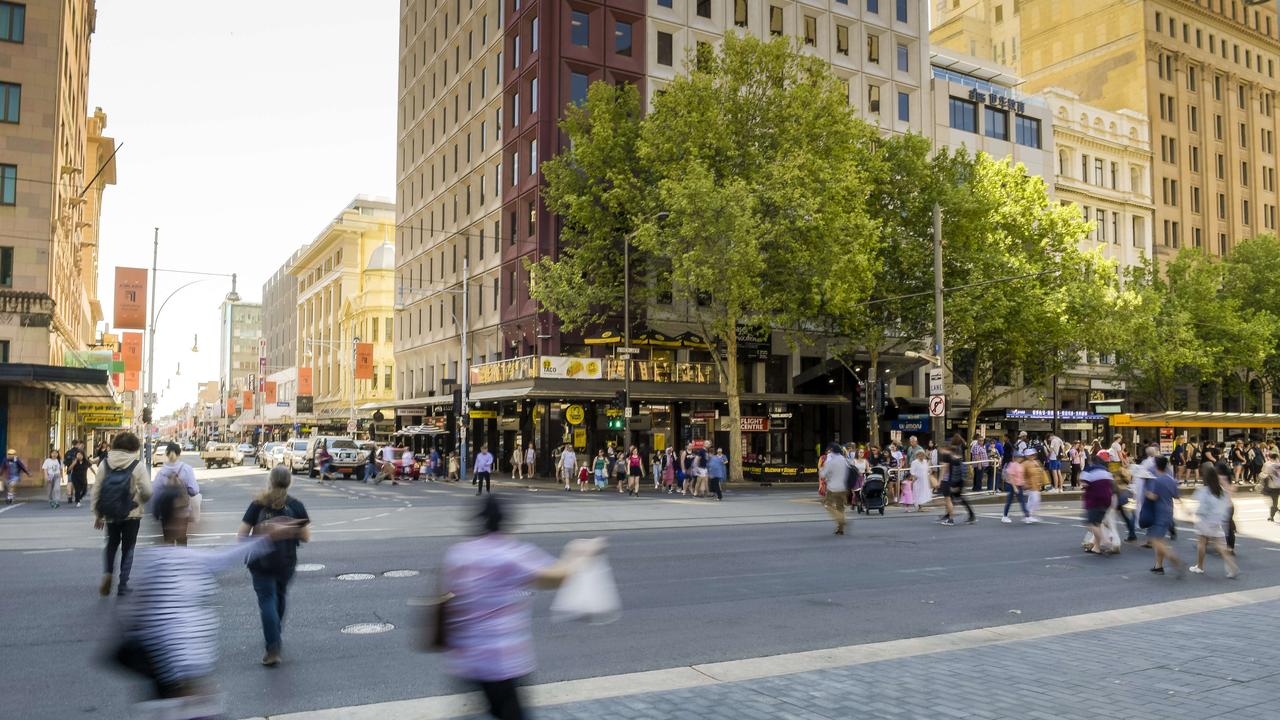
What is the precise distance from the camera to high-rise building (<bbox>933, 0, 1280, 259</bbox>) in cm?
6662

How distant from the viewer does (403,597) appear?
10883 millimetres

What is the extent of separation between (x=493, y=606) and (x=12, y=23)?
134 feet

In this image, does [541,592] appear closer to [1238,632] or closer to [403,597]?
[403,597]

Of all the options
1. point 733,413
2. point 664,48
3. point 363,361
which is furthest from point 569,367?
point 363,361

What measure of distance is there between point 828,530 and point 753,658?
11.6 m

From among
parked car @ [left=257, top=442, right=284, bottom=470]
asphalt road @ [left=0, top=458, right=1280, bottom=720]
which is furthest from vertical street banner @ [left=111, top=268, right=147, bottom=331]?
parked car @ [left=257, top=442, right=284, bottom=470]

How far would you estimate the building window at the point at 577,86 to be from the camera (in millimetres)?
42375

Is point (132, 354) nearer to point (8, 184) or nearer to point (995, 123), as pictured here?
point (8, 184)

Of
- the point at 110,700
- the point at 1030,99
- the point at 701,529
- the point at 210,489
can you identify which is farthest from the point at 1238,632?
the point at 1030,99

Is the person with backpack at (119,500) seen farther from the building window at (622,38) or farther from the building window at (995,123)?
the building window at (995,123)

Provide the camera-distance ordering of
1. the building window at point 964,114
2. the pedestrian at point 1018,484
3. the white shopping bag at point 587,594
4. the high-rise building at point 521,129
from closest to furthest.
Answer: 1. the white shopping bag at point 587,594
2. the pedestrian at point 1018,484
3. the high-rise building at point 521,129
4. the building window at point 964,114

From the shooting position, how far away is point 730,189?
3131 cm

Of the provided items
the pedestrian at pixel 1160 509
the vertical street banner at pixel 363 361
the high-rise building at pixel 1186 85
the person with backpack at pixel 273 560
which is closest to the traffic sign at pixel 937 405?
the pedestrian at pixel 1160 509

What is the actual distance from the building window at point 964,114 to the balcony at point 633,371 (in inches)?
963
